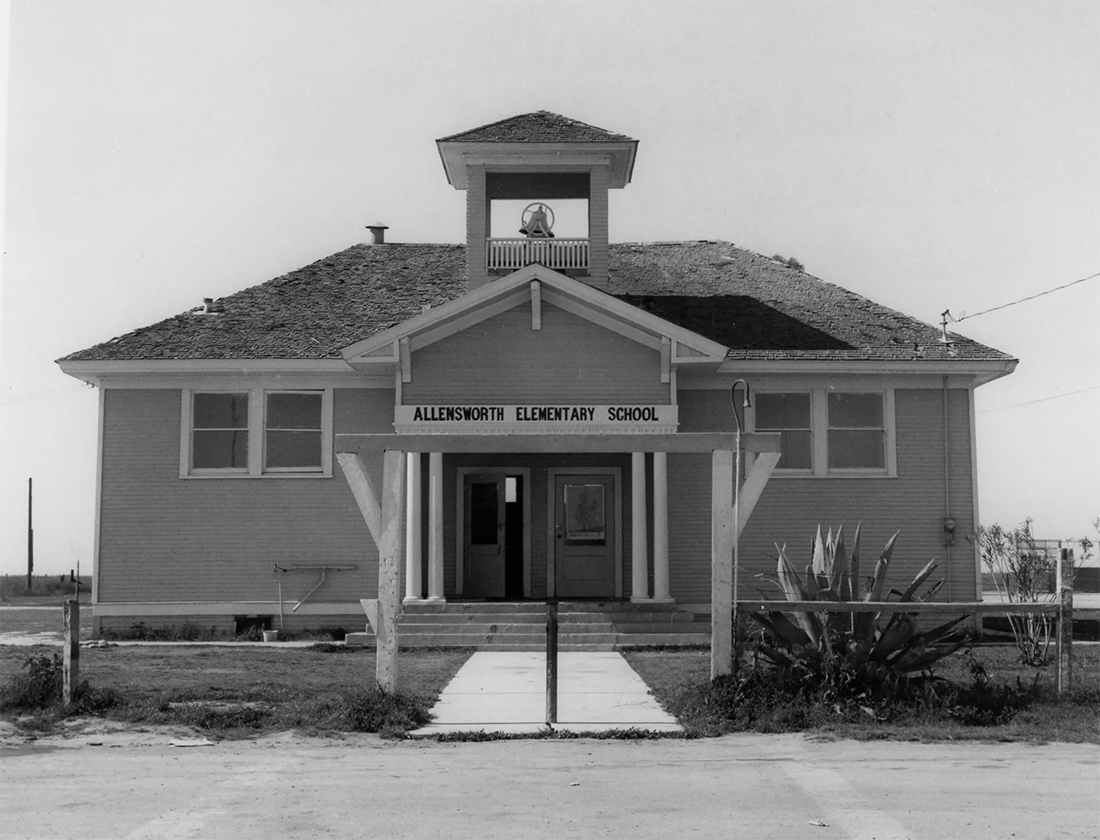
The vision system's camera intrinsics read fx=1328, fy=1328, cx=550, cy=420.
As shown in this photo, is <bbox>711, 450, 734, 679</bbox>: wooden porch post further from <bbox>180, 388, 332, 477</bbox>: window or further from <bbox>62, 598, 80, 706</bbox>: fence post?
<bbox>180, 388, 332, 477</bbox>: window

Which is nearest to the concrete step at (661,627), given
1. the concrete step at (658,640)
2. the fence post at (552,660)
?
the concrete step at (658,640)

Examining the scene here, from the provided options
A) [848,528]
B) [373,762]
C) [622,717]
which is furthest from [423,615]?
[373,762]

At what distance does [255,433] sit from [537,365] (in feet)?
15.7

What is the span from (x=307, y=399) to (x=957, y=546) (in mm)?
10834

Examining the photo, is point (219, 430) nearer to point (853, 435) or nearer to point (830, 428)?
point (830, 428)

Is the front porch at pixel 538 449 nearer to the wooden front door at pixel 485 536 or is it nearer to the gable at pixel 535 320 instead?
the gable at pixel 535 320

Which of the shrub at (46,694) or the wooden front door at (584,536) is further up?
the wooden front door at (584,536)

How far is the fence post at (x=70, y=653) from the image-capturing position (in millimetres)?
11625

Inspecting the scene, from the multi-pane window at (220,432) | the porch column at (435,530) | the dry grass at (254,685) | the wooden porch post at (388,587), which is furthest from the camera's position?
the multi-pane window at (220,432)

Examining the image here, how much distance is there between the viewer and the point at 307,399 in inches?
856

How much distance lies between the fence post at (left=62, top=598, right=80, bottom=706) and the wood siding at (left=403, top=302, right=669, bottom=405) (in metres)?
9.10

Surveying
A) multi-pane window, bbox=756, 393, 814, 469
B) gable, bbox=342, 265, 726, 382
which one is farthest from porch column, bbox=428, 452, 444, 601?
multi-pane window, bbox=756, 393, 814, 469

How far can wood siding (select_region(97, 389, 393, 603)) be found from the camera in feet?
69.4

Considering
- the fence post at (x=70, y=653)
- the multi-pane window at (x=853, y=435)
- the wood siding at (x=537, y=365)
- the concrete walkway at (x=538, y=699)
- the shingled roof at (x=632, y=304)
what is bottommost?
the concrete walkway at (x=538, y=699)
